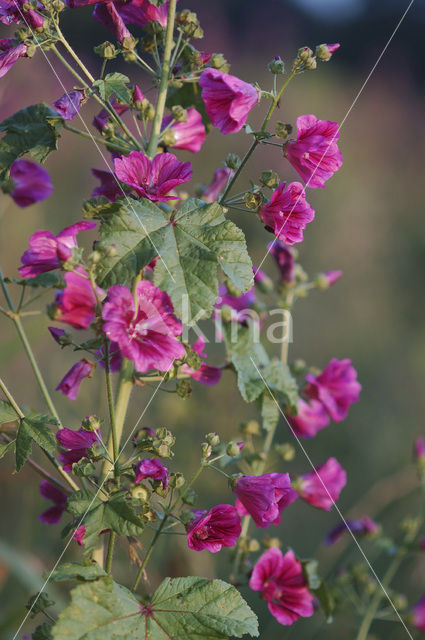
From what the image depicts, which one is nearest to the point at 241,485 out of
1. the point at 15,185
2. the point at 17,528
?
the point at 15,185

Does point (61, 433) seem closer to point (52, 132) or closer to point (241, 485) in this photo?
point (241, 485)

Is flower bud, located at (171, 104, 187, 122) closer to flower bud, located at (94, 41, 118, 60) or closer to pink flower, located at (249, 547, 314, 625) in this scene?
flower bud, located at (94, 41, 118, 60)

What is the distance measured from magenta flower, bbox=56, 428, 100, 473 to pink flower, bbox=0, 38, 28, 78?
0.49 m

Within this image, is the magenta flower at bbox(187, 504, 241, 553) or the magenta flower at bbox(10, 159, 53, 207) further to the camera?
the magenta flower at bbox(10, 159, 53, 207)

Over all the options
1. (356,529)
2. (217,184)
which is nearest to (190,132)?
(217,184)

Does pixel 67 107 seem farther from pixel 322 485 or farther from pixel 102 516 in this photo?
pixel 322 485

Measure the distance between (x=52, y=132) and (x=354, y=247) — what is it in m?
2.80

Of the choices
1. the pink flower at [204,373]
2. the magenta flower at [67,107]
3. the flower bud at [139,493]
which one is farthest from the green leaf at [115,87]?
the flower bud at [139,493]

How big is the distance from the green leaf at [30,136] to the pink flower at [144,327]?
25cm

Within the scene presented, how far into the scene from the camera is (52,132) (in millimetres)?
940

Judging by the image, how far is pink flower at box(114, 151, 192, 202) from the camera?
33.5 inches

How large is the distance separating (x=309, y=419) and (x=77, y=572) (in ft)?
1.97

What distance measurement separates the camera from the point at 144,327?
872 mm

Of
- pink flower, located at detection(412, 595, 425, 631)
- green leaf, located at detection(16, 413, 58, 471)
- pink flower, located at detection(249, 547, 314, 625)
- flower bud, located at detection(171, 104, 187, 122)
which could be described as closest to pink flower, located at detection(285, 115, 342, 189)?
flower bud, located at detection(171, 104, 187, 122)
